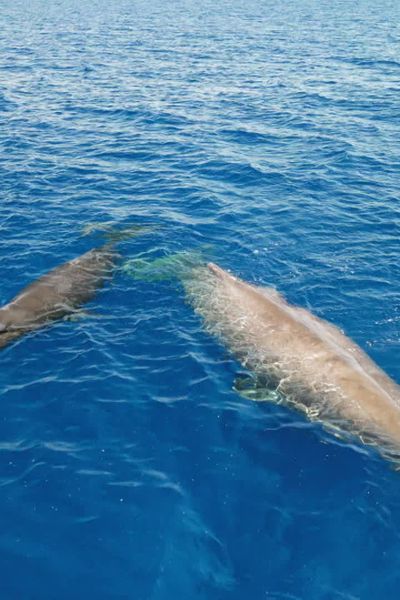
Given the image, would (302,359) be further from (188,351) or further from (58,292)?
(58,292)

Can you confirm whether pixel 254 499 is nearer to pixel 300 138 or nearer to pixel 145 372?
pixel 145 372

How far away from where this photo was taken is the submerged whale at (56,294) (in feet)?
53.0

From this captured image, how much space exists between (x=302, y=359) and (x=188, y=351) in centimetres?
311

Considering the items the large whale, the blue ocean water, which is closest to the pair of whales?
the large whale

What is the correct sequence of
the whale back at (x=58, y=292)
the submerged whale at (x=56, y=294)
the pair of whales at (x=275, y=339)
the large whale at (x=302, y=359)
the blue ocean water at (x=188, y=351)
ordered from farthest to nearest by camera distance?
1. the whale back at (x=58, y=292)
2. the submerged whale at (x=56, y=294)
3. the pair of whales at (x=275, y=339)
4. the large whale at (x=302, y=359)
5. the blue ocean water at (x=188, y=351)

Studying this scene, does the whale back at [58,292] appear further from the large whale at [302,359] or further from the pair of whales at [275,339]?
the large whale at [302,359]

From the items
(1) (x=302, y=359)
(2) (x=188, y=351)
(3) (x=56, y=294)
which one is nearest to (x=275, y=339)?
(1) (x=302, y=359)

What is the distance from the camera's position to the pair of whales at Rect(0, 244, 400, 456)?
13070 mm

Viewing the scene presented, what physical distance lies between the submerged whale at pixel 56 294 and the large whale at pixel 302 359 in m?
3.34

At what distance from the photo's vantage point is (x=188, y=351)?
15.7m

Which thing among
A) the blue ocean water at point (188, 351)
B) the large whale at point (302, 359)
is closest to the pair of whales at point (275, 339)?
the large whale at point (302, 359)

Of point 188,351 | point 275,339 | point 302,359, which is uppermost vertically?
point 275,339

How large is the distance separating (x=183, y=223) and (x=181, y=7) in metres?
85.6

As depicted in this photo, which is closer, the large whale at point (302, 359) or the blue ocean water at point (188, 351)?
the blue ocean water at point (188, 351)
